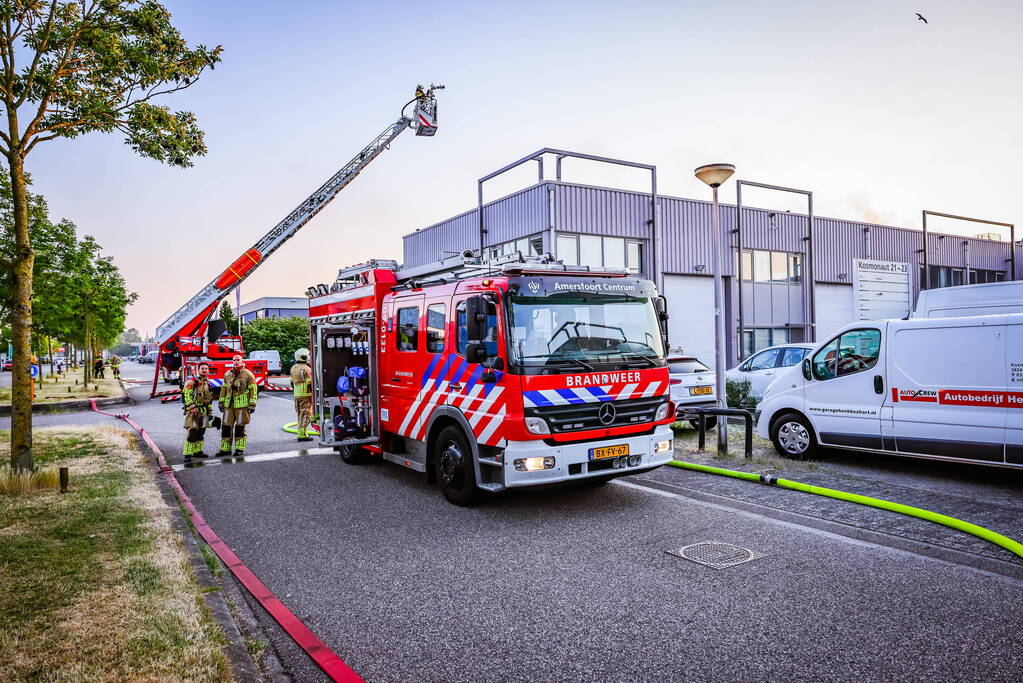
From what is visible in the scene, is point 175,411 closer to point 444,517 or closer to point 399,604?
point 444,517

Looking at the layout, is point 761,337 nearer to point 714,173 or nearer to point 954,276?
point 954,276

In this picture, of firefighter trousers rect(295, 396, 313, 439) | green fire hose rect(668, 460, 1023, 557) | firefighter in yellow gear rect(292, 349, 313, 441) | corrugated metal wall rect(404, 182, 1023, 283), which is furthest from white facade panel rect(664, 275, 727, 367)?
green fire hose rect(668, 460, 1023, 557)

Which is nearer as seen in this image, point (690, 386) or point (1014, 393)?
point (1014, 393)

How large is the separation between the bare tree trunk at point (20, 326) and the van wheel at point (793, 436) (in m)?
10.4

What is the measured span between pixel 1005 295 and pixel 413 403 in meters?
9.52

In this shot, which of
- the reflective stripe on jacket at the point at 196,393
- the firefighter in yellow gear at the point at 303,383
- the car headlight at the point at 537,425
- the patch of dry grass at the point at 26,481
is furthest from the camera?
the firefighter in yellow gear at the point at 303,383

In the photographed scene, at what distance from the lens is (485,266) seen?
797 centimetres

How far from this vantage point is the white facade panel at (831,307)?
27328mm

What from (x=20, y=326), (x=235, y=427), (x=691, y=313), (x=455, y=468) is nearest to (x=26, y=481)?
(x=20, y=326)

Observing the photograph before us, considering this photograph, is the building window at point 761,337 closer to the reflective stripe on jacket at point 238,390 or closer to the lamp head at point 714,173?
the lamp head at point 714,173

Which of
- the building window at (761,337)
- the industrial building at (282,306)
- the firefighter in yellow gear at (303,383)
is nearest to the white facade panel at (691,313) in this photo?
the building window at (761,337)

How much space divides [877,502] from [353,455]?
729 cm

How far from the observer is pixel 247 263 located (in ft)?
71.2

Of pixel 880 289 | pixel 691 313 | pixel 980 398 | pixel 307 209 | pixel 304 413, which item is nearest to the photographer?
pixel 980 398
